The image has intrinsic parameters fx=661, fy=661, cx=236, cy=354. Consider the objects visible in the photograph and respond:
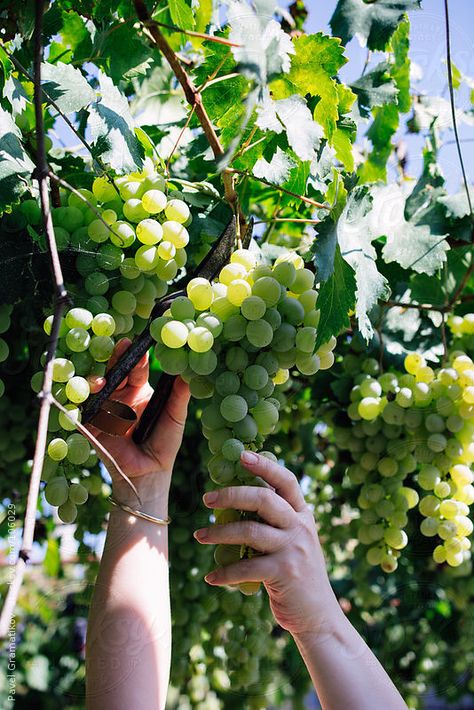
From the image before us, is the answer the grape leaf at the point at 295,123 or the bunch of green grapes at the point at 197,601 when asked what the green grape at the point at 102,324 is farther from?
the bunch of green grapes at the point at 197,601

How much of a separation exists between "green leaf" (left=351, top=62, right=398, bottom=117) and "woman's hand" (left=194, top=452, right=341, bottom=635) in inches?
29.0

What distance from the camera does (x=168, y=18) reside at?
1279 millimetres

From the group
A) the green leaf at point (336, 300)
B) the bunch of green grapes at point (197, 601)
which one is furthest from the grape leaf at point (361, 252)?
the bunch of green grapes at point (197, 601)

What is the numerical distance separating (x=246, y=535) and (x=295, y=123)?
489mm

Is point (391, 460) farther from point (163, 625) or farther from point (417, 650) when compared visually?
point (417, 650)

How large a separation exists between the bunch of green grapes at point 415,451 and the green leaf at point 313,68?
0.54 metres

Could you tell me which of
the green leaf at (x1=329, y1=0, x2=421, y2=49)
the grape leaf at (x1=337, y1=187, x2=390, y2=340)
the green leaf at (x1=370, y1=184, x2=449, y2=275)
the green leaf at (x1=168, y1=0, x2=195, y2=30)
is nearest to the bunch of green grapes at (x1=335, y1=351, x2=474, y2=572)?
the green leaf at (x1=370, y1=184, x2=449, y2=275)

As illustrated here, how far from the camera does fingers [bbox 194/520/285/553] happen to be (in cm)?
69

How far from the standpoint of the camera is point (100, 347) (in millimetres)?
787

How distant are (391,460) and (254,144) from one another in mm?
632

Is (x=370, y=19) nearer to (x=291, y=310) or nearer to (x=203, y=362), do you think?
(x=291, y=310)

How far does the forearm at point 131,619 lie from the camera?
0.91 m

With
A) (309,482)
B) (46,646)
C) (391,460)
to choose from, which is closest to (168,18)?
(391,460)

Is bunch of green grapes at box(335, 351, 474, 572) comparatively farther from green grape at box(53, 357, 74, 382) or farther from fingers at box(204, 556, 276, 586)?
green grape at box(53, 357, 74, 382)
